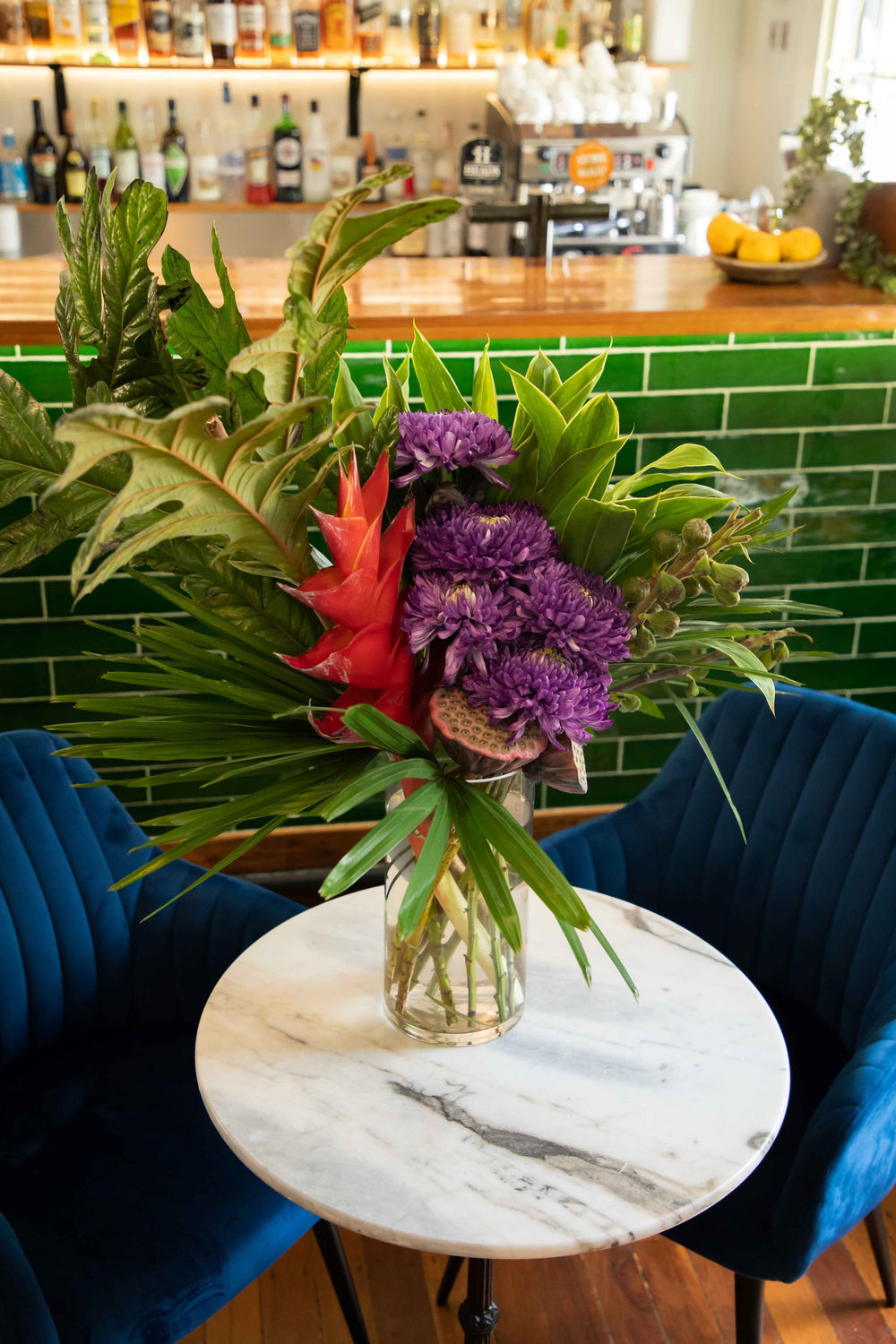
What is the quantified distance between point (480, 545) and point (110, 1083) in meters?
0.95

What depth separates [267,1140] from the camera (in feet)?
3.70

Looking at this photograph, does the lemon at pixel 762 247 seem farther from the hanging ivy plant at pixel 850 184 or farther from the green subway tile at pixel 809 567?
the green subway tile at pixel 809 567

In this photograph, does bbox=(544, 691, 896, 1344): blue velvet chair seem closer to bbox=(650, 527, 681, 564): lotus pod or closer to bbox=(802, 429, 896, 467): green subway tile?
bbox=(650, 527, 681, 564): lotus pod

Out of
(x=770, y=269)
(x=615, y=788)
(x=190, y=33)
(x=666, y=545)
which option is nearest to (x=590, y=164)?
(x=770, y=269)

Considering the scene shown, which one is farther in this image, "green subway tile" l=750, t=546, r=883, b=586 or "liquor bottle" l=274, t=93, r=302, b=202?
"liquor bottle" l=274, t=93, r=302, b=202

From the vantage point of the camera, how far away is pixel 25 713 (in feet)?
7.84

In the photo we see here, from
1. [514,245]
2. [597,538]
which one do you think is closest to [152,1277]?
[597,538]

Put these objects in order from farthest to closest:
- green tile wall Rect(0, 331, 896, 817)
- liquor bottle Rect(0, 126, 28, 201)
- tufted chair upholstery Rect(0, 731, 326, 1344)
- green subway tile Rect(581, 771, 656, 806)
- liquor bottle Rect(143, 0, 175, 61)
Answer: liquor bottle Rect(0, 126, 28, 201) → liquor bottle Rect(143, 0, 175, 61) → green subway tile Rect(581, 771, 656, 806) → green tile wall Rect(0, 331, 896, 817) → tufted chair upholstery Rect(0, 731, 326, 1344)

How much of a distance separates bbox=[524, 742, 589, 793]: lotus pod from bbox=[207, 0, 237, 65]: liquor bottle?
3833mm

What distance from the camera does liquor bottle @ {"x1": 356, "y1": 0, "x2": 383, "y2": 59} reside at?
418 centimetres

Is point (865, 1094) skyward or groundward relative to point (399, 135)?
groundward

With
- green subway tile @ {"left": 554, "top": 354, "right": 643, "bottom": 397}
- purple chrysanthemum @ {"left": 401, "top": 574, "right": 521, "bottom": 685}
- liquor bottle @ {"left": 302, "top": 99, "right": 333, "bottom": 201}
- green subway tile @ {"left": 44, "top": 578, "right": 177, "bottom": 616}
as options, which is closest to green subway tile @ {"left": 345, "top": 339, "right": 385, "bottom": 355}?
green subway tile @ {"left": 554, "top": 354, "right": 643, "bottom": 397}

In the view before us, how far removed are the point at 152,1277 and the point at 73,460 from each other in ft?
2.91

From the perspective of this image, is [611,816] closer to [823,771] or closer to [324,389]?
[823,771]
